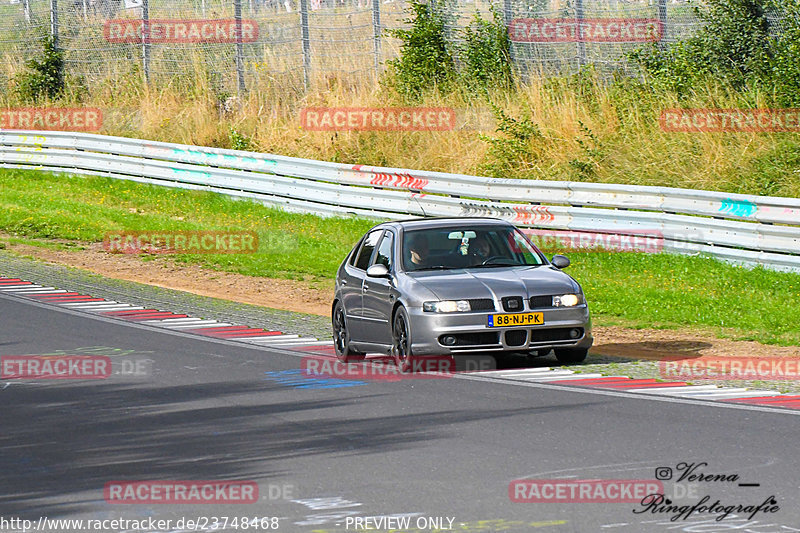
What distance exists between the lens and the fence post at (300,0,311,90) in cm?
3462

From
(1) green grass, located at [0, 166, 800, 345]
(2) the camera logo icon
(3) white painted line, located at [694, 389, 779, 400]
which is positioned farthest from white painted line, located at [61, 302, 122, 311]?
(2) the camera logo icon

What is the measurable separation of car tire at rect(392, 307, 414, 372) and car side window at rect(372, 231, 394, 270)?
0.85 m

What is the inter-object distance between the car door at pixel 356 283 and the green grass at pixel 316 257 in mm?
3840

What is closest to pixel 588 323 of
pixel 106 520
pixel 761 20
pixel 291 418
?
pixel 291 418

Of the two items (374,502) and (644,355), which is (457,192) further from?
(374,502)

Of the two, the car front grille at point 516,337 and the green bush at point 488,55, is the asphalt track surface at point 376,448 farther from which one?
the green bush at point 488,55

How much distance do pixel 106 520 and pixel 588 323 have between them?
7160 millimetres

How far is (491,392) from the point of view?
1239cm

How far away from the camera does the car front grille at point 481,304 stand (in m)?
13.4

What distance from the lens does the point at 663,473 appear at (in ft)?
28.2

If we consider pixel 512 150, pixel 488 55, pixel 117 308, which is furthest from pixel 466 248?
pixel 488 55

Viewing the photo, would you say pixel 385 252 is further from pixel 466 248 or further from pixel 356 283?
pixel 466 248

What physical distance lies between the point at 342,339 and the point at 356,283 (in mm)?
640

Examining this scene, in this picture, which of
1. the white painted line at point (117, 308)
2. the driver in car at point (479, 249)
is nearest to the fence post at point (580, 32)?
the white painted line at point (117, 308)
